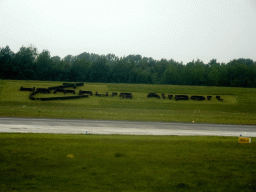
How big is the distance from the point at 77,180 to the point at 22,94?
34.0 meters

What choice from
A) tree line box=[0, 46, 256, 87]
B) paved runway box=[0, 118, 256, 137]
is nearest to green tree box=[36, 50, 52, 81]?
tree line box=[0, 46, 256, 87]

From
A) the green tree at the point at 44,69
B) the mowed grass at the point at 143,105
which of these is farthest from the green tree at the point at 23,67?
the mowed grass at the point at 143,105

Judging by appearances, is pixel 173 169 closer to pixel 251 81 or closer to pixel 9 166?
pixel 9 166

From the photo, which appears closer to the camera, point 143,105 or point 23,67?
point 143,105

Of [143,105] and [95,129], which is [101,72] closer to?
[143,105]

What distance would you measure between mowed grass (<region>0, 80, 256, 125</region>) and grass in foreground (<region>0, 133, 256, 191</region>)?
671 inches

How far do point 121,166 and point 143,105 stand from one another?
2936 centimetres

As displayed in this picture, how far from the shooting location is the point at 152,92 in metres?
42.1

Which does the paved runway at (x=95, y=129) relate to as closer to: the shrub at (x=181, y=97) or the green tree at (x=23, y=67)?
the shrub at (x=181, y=97)

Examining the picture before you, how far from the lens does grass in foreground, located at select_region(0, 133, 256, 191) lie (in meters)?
6.88

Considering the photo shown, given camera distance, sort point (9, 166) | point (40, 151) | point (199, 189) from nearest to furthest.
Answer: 1. point (199, 189)
2. point (9, 166)
3. point (40, 151)

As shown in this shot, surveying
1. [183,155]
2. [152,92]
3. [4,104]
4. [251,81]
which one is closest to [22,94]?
[4,104]

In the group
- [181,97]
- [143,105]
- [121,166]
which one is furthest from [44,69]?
[121,166]

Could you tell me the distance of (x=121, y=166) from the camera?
27.3 ft
